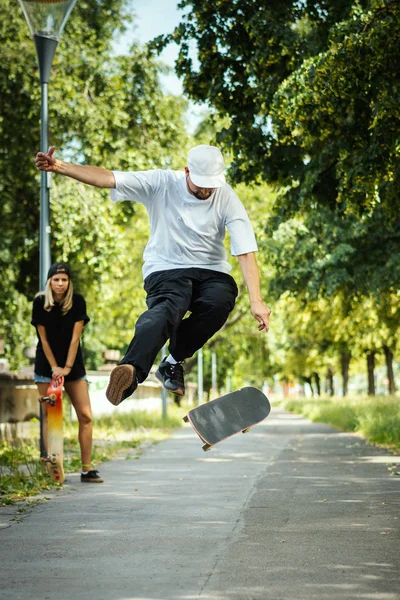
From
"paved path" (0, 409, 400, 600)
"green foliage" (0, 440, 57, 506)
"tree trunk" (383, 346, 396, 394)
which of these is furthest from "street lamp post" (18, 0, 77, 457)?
"tree trunk" (383, 346, 396, 394)

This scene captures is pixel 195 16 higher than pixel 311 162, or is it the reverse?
pixel 195 16

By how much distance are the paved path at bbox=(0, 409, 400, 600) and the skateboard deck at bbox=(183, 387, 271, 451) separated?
0.62m

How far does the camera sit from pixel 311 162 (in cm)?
1217

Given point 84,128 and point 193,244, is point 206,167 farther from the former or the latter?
point 84,128

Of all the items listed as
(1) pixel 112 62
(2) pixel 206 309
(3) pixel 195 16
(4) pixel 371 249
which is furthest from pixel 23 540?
(1) pixel 112 62

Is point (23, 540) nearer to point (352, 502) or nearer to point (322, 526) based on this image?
point (322, 526)

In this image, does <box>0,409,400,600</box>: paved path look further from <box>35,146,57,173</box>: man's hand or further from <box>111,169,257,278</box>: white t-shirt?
<box>35,146,57,173</box>: man's hand

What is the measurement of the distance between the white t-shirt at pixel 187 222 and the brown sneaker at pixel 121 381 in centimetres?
92

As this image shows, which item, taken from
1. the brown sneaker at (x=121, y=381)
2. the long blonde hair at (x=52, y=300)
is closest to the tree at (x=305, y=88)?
the long blonde hair at (x=52, y=300)

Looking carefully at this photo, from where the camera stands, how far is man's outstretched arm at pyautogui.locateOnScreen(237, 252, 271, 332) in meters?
5.52

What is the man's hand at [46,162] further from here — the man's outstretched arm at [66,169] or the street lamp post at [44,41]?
the street lamp post at [44,41]

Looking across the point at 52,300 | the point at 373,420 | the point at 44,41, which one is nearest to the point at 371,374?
the point at 373,420

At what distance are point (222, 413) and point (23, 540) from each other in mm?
1450

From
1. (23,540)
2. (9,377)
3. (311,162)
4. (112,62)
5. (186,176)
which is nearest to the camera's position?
(23,540)
